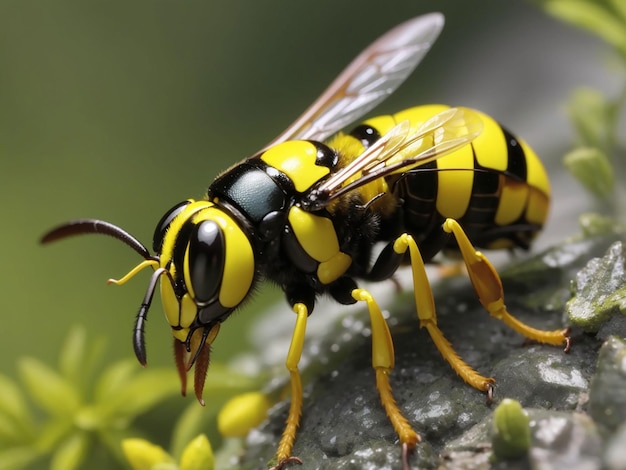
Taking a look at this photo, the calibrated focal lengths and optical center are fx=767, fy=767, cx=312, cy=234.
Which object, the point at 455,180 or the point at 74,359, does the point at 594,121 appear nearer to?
the point at 455,180

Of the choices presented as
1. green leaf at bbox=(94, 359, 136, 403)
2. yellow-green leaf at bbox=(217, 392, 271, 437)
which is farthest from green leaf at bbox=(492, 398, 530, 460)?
green leaf at bbox=(94, 359, 136, 403)

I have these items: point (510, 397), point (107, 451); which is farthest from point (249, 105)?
point (510, 397)

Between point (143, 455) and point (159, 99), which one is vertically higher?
point (159, 99)

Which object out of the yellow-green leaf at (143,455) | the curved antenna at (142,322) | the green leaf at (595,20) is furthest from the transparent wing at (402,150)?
the green leaf at (595,20)

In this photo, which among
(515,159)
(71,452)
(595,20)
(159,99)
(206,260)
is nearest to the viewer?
(206,260)

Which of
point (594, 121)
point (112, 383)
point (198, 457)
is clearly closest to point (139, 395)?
point (112, 383)

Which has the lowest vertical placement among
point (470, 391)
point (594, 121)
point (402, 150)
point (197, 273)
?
point (594, 121)

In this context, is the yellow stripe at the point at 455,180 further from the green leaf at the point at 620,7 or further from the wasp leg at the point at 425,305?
the green leaf at the point at 620,7

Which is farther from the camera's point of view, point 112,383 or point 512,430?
point 112,383
